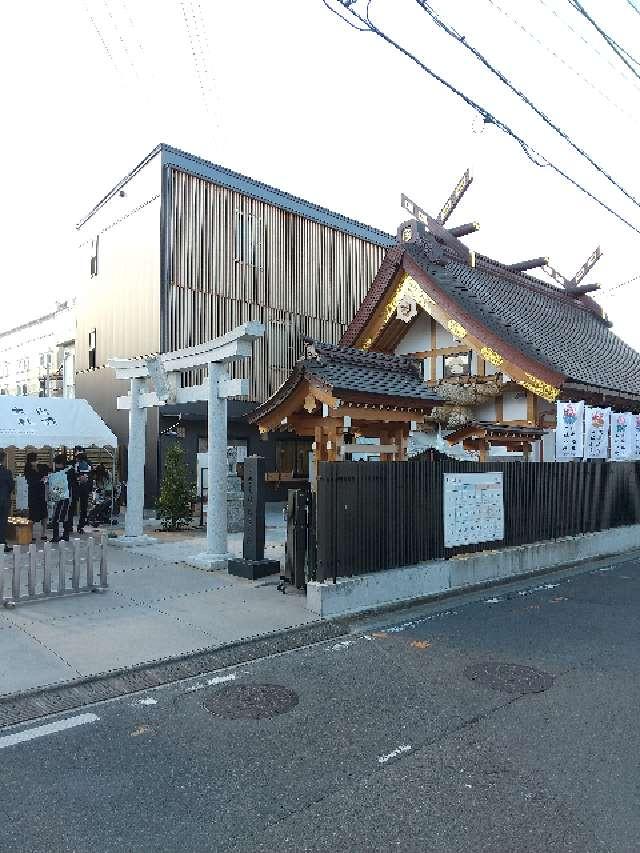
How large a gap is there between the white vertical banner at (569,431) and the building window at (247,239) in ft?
42.5

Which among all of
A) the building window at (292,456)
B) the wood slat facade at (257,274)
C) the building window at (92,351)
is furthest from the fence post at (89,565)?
the building window at (92,351)

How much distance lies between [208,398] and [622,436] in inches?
389

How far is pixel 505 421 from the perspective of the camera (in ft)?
56.7

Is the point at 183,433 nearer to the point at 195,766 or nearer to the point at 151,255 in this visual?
the point at 151,255

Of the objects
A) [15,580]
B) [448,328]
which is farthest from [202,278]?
[15,580]

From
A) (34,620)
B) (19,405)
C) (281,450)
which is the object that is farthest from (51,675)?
(281,450)

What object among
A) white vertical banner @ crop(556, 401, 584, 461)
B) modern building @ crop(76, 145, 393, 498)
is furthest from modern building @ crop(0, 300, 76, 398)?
white vertical banner @ crop(556, 401, 584, 461)

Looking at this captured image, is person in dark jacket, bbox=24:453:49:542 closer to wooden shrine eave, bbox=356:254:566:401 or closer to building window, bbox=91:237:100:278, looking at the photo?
wooden shrine eave, bbox=356:254:566:401

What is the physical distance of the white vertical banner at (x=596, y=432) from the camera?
14.2m

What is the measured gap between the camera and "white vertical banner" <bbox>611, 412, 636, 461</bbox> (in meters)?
15.0

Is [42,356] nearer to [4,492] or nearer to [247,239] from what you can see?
[247,239]

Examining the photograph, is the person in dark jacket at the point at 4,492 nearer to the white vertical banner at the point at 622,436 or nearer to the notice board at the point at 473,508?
the notice board at the point at 473,508

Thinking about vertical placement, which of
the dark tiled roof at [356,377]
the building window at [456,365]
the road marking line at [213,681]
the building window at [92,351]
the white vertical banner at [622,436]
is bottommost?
the road marking line at [213,681]

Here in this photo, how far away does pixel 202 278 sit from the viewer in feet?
70.0
